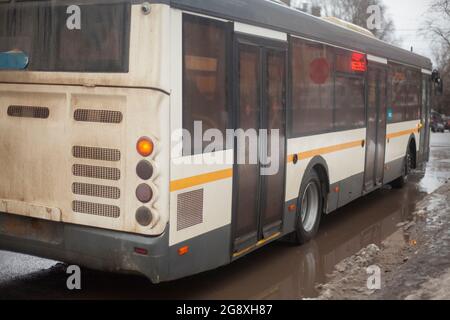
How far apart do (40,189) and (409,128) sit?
31.1ft

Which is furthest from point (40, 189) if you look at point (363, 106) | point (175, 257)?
point (363, 106)

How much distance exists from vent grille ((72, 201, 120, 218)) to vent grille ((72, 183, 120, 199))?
82 millimetres

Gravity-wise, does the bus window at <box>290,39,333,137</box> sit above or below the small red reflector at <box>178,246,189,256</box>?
above

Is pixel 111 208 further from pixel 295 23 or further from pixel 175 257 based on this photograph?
pixel 295 23

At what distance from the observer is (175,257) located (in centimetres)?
497

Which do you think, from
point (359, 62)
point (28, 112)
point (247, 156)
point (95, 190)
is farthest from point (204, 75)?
point (359, 62)

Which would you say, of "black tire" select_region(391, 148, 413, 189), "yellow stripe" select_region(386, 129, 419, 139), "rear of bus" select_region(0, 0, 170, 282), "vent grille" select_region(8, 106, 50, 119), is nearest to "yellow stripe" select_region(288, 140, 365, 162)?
"yellow stripe" select_region(386, 129, 419, 139)

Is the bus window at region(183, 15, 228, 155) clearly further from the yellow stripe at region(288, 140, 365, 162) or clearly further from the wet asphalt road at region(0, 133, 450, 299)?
the yellow stripe at region(288, 140, 365, 162)

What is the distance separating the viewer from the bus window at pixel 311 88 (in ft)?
23.7

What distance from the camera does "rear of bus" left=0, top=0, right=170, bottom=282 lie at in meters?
4.78

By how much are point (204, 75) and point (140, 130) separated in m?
0.88

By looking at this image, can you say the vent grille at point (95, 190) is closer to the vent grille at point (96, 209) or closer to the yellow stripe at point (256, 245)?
the vent grille at point (96, 209)

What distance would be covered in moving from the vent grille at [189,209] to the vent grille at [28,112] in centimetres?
147

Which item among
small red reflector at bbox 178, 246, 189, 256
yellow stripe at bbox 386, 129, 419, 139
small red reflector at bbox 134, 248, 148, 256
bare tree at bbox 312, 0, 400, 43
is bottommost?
small red reflector at bbox 178, 246, 189, 256
